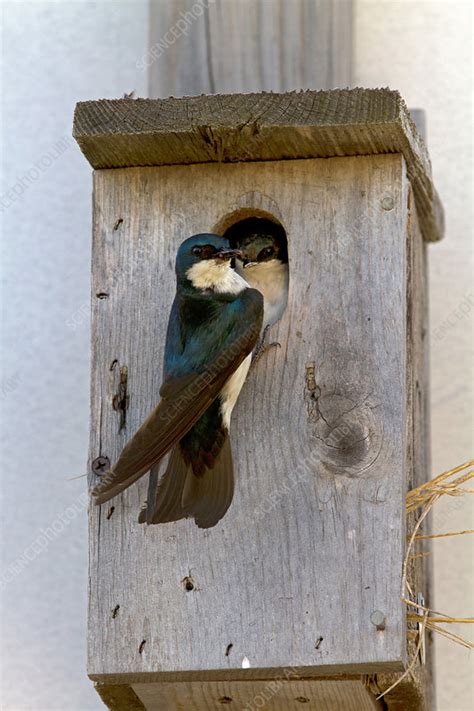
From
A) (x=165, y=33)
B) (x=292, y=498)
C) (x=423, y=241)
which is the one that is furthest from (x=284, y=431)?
(x=165, y=33)

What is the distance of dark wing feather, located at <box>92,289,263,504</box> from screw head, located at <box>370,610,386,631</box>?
0.42 m

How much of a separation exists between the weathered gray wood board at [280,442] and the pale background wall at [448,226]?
2.20 feet

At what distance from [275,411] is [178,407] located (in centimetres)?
21

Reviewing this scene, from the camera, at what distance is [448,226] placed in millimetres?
3949

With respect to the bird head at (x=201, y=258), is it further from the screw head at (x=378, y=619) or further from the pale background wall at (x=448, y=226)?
the pale background wall at (x=448, y=226)

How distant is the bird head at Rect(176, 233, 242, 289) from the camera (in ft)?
10.0

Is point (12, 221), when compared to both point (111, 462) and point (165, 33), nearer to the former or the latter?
point (165, 33)

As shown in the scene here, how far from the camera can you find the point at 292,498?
9.78 ft

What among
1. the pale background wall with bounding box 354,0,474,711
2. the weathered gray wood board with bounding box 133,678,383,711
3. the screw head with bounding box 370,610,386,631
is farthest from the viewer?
the pale background wall with bounding box 354,0,474,711

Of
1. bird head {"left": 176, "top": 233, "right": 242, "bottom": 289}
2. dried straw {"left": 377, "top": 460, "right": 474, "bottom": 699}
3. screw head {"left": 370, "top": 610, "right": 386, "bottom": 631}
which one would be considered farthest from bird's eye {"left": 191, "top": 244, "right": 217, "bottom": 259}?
screw head {"left": 370, "top": 610, "right": 386, "bottom": 631}

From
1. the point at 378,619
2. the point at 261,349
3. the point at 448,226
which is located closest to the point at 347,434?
the point at 261,349

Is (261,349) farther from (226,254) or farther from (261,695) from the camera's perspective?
(261,695)

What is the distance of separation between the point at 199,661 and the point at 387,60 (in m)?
1.70

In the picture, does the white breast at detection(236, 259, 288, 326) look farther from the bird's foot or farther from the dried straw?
the dried straw
